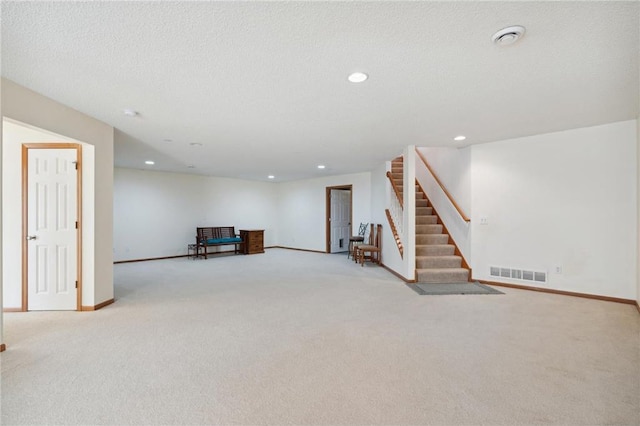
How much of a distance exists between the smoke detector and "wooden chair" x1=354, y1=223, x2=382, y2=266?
17.0 feet

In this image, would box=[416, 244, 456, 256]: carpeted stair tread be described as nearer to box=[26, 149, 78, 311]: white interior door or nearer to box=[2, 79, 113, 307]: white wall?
box=[2, 79, 113, 307]: white wall

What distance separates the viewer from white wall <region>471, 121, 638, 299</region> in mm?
4141

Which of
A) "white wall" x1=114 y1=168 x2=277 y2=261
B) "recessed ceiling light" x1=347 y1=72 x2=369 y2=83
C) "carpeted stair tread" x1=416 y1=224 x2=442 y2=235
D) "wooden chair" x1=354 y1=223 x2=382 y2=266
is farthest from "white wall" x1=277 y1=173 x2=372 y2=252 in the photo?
"recessed ceiling light" x1=347 y1=72 x2=369 y2=83

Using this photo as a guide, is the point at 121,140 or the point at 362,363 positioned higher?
the point at 121,140

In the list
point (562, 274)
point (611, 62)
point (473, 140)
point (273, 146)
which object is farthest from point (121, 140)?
point (562, 274)

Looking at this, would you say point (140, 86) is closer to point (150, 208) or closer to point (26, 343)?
point (26, 343)

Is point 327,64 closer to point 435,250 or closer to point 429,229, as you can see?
point 435,250

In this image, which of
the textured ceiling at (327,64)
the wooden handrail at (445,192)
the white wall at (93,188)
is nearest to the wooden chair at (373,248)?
the wooden handrail at (445,192)

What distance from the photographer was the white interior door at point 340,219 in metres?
9.59

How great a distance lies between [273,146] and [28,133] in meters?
3.24

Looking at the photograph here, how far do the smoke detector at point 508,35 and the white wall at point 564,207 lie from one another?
3.38 meters

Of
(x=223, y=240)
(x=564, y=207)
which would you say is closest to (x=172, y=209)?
(x=223, y=240)

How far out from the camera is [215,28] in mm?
1970

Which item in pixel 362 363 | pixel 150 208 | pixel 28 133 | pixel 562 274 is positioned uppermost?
pixel 28 133
